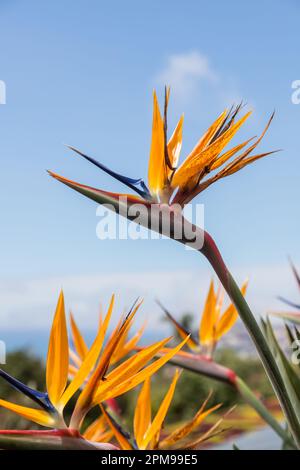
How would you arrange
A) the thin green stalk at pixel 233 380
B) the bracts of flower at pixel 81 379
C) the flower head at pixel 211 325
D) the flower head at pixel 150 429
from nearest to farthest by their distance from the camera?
the bracts of flower at pixel 81 379 → the flower head at pixel 150 429 → the thin green stalk at pixel 233 380 → the flower head at pixel 211 325

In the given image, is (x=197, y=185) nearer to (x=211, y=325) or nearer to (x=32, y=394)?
(x=32, y=394)

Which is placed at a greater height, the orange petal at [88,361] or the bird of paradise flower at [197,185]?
the bird of paradise flower at [197,185]

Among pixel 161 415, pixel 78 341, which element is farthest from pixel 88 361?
pixel 78 341

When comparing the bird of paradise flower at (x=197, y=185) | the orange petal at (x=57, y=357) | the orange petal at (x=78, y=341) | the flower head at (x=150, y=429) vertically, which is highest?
the bird of paradise flower at (x=197, y=185)

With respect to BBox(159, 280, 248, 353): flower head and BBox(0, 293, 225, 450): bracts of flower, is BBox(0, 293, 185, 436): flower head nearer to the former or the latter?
BBox(0, 293, 225, 450): bracts of flower

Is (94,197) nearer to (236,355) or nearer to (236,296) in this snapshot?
(236,296)

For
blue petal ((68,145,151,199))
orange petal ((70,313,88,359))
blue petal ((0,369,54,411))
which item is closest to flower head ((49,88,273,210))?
blue petal ((68,145,151,199))

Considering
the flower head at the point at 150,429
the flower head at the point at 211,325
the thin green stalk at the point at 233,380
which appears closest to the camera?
the flower head at the point at 150,429

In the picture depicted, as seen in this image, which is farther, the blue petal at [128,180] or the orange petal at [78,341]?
the orange petal at [78,341]

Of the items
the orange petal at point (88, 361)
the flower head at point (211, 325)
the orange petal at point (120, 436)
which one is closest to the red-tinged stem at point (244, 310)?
the orange petal at point (88, 361)

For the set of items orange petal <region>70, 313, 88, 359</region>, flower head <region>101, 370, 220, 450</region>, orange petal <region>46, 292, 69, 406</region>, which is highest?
orange petal <region>46, 292, 69, 406</region>

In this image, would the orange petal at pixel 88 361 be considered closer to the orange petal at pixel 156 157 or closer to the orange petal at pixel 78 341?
the orange petal at pixel 156 157

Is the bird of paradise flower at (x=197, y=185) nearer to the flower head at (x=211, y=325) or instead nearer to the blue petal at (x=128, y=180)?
the blue petal at (x=128, y=180)
